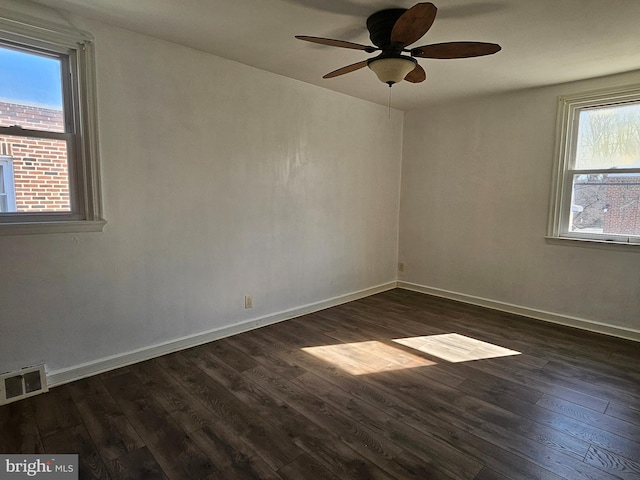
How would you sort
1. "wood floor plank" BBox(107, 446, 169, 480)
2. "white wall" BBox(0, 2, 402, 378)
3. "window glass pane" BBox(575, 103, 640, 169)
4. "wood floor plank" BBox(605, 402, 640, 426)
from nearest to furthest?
"wood floor plank" BBox(107, 446, 169, 480)
"wood floor plank" BBox(605, 402, 640, 426)
"white wall" BBox(0, 2, 402, 378)
"window glass pane" BBox(575, 103, 640, 169)

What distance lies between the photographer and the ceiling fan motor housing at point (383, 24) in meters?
2.16

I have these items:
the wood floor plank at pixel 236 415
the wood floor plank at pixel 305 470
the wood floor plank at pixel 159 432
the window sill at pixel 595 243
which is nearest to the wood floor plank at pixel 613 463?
the wood floor plank at pixel 305 470

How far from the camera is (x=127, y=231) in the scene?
264cm

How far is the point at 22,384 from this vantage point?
7.43 feet

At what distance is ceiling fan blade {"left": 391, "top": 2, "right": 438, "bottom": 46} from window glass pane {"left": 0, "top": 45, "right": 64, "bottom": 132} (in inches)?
84.7

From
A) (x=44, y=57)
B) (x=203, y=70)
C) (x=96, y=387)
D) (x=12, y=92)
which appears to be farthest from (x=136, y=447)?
(x=203, y=70)

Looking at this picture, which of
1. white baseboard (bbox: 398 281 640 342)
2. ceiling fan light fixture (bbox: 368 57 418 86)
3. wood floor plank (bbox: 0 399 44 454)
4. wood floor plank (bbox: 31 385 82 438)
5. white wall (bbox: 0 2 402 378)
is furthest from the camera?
white baseboard (bbox: 398 281 640 342)

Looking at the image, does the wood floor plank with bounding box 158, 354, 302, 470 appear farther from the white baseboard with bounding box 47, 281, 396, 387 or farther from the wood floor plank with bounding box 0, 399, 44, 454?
the wood floor plank with bounding box 0, 399, 44, 454

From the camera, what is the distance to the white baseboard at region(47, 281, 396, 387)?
246 cm

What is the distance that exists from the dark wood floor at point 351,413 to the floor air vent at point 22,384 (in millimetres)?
70

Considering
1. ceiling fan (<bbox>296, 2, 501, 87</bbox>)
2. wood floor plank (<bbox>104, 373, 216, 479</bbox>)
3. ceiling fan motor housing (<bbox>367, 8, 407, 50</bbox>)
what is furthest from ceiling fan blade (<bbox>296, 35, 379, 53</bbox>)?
wood floor plank (<bbox>104, 373, 216, 479</bbox>)

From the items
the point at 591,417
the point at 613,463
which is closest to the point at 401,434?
the point at 613,463

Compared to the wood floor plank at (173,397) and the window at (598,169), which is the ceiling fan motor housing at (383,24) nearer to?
the window at (598,169)

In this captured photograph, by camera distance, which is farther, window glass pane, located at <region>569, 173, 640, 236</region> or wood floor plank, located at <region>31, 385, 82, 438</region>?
window glass pane, located at <region>569, 173, 640, 236</region>
